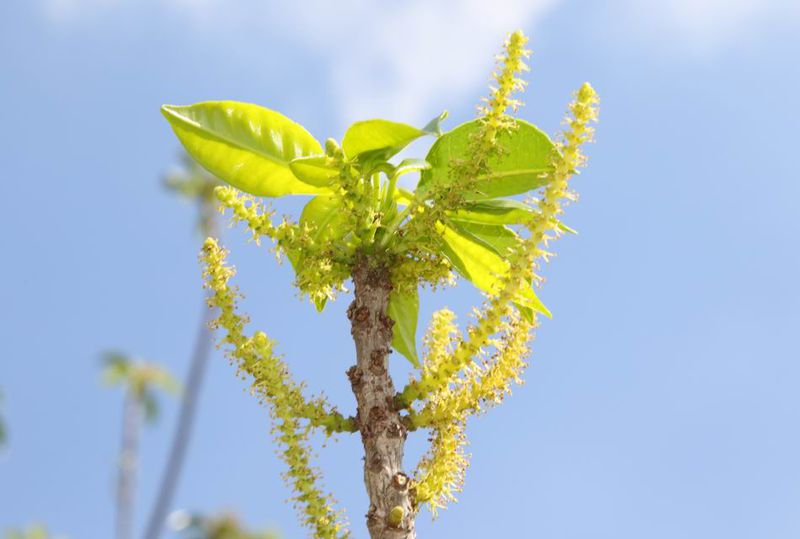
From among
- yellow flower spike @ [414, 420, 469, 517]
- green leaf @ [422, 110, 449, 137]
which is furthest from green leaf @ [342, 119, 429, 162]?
yellow flower spike @ [414, 420, 469, 517]

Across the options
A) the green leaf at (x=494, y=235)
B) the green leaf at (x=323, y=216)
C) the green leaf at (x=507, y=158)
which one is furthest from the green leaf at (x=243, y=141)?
the green leaf at (x=494, y=235)

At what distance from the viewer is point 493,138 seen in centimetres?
354

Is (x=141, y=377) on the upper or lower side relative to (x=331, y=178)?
upper

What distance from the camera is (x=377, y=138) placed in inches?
144

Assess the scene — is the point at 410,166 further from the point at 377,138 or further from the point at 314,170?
the point at 314,170

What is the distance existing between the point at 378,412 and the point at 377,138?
113 centimetres

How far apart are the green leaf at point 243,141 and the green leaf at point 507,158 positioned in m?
0.57

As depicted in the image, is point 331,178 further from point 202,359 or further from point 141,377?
point 141,377

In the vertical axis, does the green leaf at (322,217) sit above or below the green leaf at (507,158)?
above

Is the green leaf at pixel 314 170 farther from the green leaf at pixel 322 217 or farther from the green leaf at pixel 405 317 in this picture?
the green leaf at pixel 405 317

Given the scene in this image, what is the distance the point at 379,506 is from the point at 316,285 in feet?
3.38

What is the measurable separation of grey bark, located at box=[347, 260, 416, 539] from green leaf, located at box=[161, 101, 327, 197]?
1.90ft

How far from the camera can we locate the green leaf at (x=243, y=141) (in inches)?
152

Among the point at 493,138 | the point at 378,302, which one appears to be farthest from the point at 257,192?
the point at 493,138
